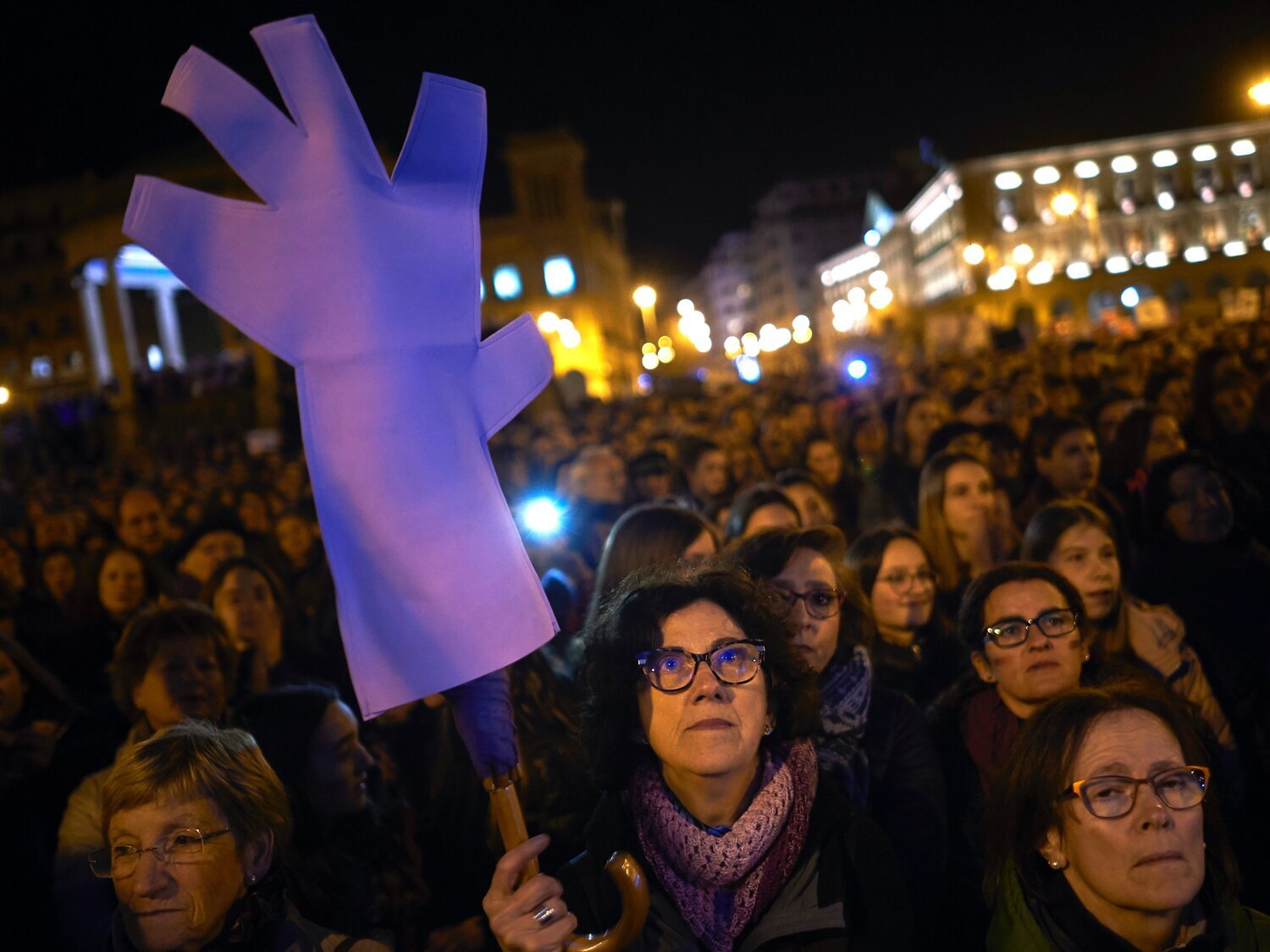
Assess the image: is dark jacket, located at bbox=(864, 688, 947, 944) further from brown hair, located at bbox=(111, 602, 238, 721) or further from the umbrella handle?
brown hair, located at bbox=(111, 602, 238, 721)

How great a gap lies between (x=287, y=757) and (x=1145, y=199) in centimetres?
7705

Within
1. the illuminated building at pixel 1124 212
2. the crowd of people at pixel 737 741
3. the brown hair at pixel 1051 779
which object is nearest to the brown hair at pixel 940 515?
the crowd of people at pixel 737 741

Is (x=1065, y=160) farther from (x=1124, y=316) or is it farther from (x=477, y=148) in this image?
(x=477, y=148)

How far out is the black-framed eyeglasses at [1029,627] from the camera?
3.03m

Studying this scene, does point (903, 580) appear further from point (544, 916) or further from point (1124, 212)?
point (1124, 212)

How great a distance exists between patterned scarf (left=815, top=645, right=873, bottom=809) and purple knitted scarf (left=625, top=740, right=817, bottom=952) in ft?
2.28

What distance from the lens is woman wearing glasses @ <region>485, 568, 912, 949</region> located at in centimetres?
216

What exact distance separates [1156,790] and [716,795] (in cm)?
87

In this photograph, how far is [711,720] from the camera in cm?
214

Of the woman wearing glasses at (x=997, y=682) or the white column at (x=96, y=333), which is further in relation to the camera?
the white column at (x=96, y=333)

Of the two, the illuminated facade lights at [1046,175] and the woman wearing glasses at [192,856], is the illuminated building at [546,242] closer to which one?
the illuminated facade lights at [1046,175]

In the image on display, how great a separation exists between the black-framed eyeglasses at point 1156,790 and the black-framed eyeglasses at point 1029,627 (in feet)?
3.12

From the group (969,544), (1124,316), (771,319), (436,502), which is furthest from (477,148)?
(771,319)

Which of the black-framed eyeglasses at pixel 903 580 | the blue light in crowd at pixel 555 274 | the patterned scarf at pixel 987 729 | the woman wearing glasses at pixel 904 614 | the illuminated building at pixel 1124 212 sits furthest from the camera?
the illuminated building at pixel 1124 212
